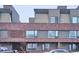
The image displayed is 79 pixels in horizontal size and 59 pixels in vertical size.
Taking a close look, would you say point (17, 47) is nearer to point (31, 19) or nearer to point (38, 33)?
point (31, 19)
